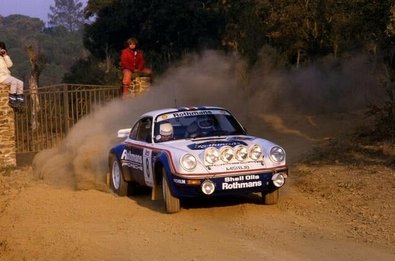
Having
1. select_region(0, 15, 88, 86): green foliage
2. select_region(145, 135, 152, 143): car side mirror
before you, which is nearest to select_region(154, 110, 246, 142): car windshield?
select_region(145, 135, 152, 143): car side mirror

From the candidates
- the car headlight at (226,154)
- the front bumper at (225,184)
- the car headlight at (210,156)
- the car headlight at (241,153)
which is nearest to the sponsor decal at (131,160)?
the front bumper at (225,184)

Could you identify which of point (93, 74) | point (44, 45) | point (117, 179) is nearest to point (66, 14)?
point (44, 45)

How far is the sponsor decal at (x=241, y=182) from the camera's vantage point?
35.9ft

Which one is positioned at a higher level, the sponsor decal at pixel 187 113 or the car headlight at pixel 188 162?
the sponsor decal at pixel 187 113

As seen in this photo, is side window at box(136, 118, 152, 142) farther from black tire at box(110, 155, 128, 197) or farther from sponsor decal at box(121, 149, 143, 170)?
black tire at box(110, 155, 128, 197)

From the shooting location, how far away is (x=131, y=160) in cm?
1297

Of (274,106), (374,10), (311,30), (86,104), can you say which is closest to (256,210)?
(374,10)

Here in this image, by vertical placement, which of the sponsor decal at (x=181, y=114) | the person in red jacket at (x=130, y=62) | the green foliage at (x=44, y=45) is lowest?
the green foliage at (x=44, y=45)

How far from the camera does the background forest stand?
56.9 feet

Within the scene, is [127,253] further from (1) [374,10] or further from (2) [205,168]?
(1) [374,10]

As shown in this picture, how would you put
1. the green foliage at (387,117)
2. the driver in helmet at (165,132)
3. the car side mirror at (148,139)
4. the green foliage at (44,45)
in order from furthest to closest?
the green foliage at (44,45) → the green foliage at (387,117) → the car side mirror at (148,139) → the driver in helmet at (165,132)

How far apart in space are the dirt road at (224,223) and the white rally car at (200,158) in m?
0.42

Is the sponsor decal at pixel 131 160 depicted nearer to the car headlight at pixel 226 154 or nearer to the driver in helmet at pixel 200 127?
the driver in helmet at pixel 200 127

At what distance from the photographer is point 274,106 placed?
2516 cm
